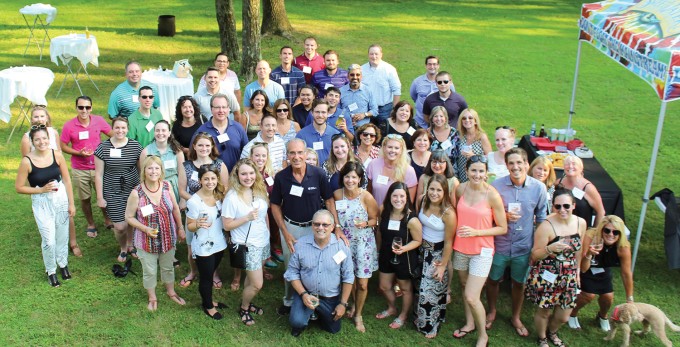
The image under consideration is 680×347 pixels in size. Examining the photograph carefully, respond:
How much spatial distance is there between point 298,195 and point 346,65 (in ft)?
27.4

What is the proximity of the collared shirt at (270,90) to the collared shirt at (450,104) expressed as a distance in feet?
5.61

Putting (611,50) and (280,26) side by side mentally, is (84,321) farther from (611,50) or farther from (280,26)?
(280,26)

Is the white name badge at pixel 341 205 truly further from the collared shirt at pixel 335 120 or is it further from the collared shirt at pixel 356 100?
the collared shirt at pixel 356 100

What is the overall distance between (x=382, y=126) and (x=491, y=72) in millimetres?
6925

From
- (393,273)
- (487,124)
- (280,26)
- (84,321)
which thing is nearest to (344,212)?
(393,273)

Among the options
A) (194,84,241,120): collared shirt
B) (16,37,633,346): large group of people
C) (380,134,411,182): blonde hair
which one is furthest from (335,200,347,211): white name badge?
(194,84,241,120): collared shirt

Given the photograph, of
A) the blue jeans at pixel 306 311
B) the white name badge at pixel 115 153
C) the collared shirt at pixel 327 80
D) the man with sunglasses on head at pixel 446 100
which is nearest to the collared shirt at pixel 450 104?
the man with sunglasses on head at pixel 446 100

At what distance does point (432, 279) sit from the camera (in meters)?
4.78

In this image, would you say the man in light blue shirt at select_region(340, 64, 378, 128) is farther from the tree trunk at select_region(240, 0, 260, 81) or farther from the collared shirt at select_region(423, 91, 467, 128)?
the tree trunk at select_region(240, 0, 260, 81)

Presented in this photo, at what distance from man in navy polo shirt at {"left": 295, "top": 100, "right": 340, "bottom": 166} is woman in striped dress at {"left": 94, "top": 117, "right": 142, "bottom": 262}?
161 centimetres

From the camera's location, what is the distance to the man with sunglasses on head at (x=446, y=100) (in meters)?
6.78

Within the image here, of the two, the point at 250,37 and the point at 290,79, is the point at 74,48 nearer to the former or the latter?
the point at 250,37

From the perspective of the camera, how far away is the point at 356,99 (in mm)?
7004

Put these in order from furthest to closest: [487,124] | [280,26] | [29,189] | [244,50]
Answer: [280,26] < [244,50] < [487,124] < [29,189]
